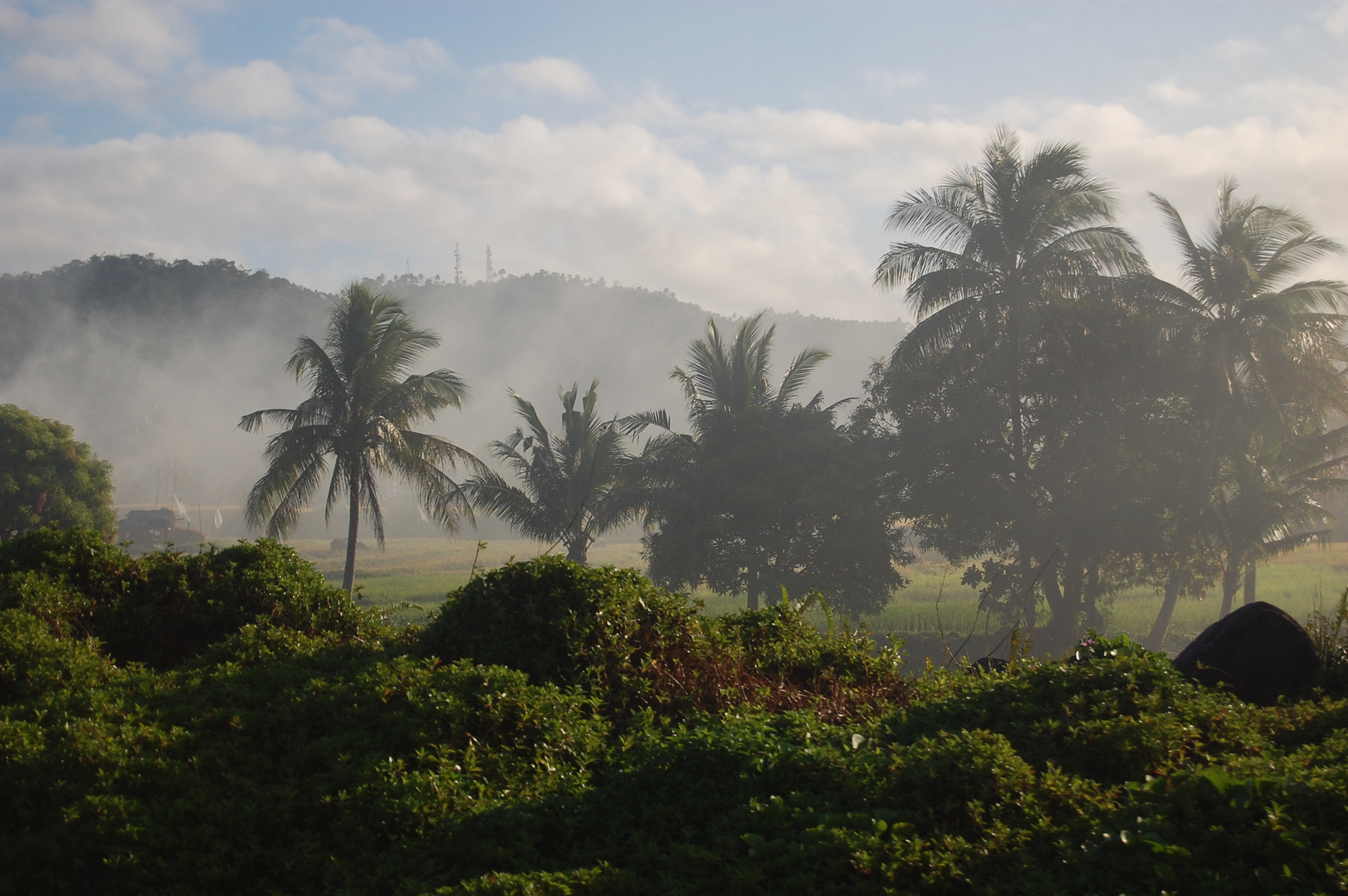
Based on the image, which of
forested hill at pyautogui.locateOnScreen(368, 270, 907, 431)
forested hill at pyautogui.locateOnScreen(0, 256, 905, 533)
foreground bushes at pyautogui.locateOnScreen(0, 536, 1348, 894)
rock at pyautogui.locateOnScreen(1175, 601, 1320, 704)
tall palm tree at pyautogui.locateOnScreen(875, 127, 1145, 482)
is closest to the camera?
foreground bushes at pyautogui.locateOnScreen(0, 536, 1348, 894)

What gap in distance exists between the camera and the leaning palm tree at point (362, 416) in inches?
813

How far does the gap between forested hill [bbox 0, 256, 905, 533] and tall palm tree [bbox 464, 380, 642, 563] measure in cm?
6038

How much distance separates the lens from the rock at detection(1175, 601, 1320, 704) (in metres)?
5.82

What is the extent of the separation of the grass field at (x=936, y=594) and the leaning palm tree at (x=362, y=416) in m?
3.27

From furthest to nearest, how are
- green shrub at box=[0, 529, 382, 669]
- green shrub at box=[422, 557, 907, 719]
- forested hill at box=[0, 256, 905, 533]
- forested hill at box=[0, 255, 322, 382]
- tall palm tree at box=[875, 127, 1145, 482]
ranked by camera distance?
forested hill at box=[0, 255, 322, 382], forested hill at box=[0, 256, 905, 533], tall palm tree at box=[875, 127, 1145, 482], green shrub at box=[0, 529, 382, 669], green shrub at box=[422, 557, 907, 719]

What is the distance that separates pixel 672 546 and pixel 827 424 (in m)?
4.87

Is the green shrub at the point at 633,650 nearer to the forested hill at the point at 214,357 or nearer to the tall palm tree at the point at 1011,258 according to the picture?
the tall palm tree at the point at 1011,258

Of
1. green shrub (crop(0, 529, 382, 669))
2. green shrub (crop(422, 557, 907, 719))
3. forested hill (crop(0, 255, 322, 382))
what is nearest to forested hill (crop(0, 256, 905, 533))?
forested hill (crop(0, 255, 322, 382))

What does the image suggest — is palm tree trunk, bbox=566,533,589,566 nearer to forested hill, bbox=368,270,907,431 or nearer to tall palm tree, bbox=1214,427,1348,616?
tall palm tree, bbox=1214,427,1348,616

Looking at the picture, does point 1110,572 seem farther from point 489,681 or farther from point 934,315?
point 489,681

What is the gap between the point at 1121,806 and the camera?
3193 millimetres

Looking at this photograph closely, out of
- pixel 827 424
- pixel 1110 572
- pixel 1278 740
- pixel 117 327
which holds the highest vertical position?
pixel 117 327

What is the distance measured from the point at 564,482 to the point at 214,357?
90291 millimetres

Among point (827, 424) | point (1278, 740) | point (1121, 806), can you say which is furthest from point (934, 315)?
point (1121, 806)
